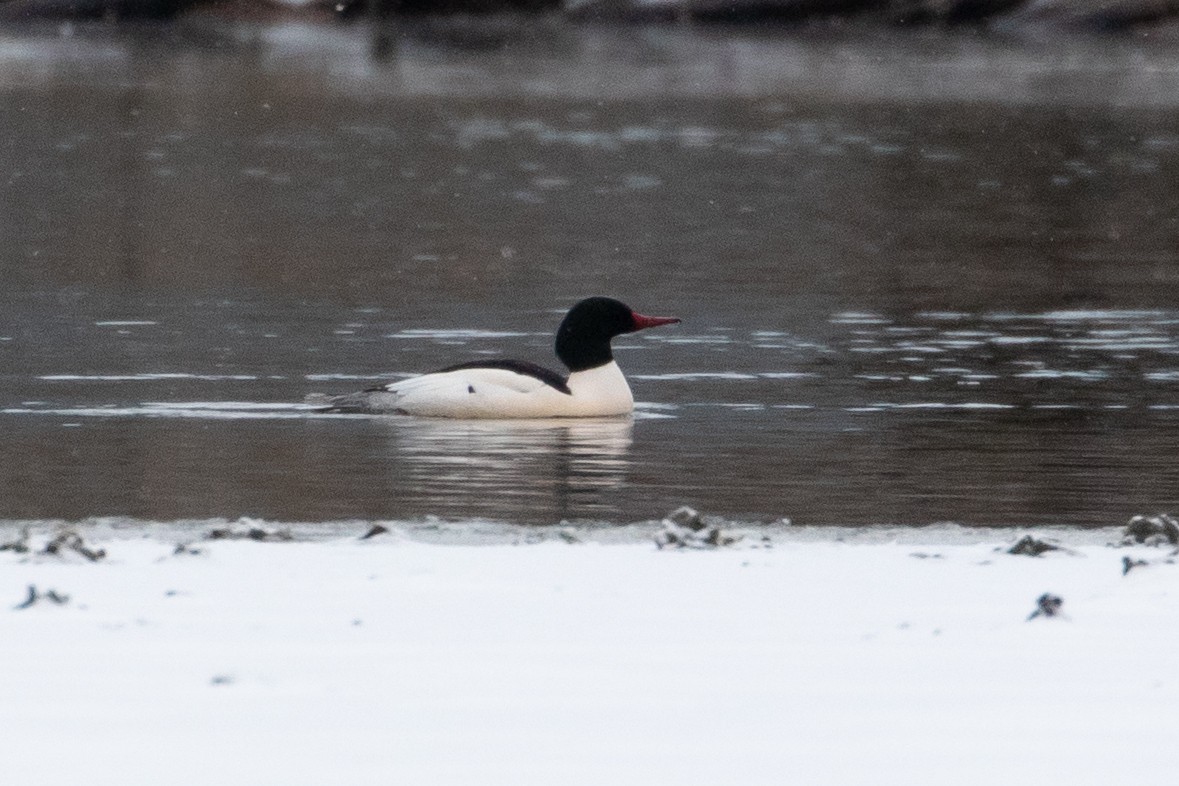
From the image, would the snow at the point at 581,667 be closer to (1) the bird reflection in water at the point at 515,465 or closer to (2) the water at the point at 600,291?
(1) the bird reflection in water at the point at 515,465

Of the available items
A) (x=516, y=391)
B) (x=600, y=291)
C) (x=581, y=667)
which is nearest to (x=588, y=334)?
(x=516, y=391)

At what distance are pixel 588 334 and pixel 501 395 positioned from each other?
673mm

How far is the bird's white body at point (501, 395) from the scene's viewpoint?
13398 mm

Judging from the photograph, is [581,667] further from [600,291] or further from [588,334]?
[600,291]

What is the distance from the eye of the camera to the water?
37.0 feet

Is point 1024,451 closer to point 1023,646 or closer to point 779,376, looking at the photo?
point 779,376

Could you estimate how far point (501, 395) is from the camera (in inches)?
531

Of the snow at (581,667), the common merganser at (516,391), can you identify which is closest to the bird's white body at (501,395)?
the common merganser at (516,391)

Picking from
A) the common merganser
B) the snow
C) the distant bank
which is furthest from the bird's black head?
the distant bank

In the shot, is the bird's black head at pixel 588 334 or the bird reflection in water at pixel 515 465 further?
the bird's black head at pixel 588 334

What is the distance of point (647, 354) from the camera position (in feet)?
53.9

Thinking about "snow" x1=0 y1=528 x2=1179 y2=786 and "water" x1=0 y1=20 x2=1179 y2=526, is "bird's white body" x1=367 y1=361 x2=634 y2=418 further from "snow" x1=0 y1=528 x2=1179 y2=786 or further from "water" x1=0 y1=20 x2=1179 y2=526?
"snow" x1=0 y1=528 x2=1179 y2=786

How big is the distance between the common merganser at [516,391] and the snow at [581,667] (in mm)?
5280

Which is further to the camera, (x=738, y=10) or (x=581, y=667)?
(x=738, y=10)
